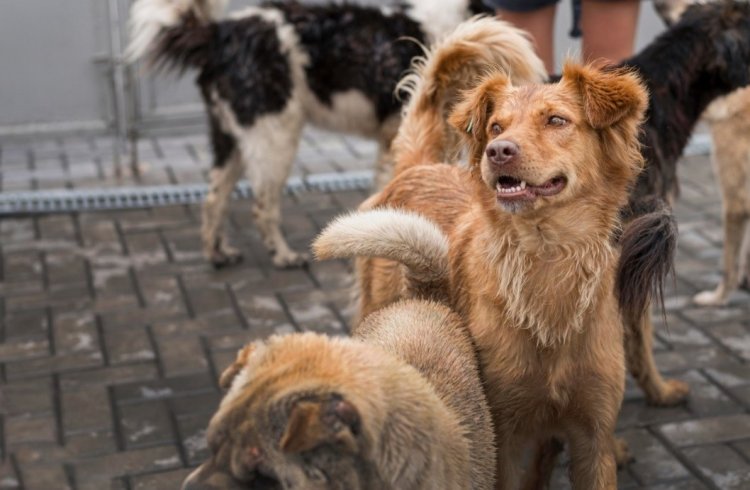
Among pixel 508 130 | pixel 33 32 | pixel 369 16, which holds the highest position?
pixel 508 130

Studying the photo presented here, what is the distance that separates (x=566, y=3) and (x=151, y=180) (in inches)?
133

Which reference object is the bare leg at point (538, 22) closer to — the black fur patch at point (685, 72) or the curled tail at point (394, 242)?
the black fur patch at point (685, 72)

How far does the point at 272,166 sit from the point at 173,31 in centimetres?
88

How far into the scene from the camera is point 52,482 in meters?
3.72

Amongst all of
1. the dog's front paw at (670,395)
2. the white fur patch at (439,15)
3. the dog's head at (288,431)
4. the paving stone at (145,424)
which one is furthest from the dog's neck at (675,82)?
the paving stone at (145,424)

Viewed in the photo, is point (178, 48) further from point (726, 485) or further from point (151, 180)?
point (726, 485)

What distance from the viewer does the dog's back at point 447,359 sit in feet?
9.05

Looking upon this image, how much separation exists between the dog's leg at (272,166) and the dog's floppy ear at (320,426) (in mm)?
3506

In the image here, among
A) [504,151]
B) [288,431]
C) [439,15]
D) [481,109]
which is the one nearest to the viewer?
[288,431]

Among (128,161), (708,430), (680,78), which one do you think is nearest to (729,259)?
(708,430)

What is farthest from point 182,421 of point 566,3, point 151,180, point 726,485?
point 566,3

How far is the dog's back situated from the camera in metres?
2.76

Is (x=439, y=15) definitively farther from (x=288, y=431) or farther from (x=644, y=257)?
(x=288, y=431)

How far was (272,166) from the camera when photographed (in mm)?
5688
